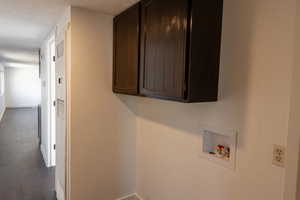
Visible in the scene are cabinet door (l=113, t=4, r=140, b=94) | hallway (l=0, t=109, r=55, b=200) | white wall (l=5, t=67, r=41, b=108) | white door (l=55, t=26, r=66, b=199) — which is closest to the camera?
cabinet door (l=113, t=4, r=140, b=94)

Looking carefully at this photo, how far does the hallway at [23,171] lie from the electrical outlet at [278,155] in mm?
2624

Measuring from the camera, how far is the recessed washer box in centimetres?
140

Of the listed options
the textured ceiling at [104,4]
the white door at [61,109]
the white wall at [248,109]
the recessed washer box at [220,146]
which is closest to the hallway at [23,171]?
the white door at [61,109]

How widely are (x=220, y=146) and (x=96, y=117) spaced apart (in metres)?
1.31

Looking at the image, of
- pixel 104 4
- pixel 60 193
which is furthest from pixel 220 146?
pixel 60 193

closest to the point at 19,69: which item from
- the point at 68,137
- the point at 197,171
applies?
the point at 68,137

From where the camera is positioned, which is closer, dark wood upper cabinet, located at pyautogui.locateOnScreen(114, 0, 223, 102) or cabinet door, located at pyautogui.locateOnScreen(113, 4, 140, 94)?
dark wood upper cabinet, located at pyautogui.locateOnScreen(114, 0, 223, 102)

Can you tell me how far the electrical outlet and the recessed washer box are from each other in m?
0.25

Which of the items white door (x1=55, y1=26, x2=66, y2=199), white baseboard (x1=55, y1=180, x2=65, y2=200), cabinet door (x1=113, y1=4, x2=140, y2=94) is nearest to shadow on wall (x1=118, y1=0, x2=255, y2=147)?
cabinet door (x1=113, y1=4, x2=140, y2=94)

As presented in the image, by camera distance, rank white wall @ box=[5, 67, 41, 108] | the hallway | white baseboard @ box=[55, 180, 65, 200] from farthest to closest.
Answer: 1. white wall @ box=[5, 67, 41, 108]
2. the hallway
3. white baseboard @ box=[55, 180, 65, 200]

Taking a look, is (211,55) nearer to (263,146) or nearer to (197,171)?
(263,146)

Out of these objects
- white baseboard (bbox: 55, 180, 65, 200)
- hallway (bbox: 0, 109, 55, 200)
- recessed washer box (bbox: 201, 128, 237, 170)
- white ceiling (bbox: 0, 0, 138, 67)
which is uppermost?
white ceiling (bbox: 0, 0, 138, 67)

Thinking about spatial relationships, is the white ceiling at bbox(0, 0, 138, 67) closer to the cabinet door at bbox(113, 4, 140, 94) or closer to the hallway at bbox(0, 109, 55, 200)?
the cabinet door at bbox(113, 4, 140, 94)

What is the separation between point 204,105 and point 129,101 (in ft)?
3.49
